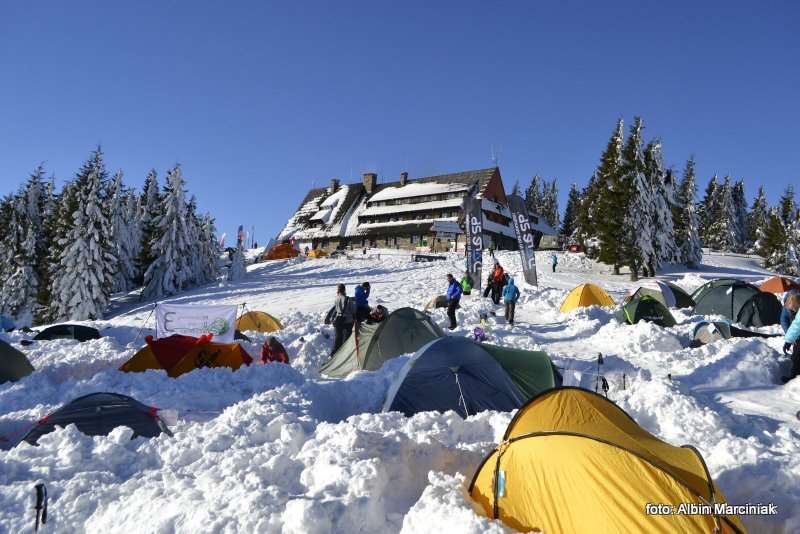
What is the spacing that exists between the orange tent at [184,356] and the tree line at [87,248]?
80.2 feet

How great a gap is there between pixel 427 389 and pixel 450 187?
46.4m

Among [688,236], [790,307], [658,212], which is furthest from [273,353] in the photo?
[688,236]

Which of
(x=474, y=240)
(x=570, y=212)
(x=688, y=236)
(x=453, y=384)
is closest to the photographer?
(x=453, y=384)

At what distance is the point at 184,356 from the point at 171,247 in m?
29.0

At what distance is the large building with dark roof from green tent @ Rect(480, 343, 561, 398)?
1545 inches

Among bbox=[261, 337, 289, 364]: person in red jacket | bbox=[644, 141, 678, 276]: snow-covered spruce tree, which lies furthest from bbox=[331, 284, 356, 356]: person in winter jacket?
bbox=[644, 141, 678, 276]: snow-covered spruce tree

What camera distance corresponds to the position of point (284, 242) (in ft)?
198

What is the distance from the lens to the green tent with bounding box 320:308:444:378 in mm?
10367

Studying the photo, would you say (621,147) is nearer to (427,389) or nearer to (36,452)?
(427,389)

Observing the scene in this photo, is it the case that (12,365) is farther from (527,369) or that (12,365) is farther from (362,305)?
(527,369)

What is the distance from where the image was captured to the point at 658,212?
35.0 meters

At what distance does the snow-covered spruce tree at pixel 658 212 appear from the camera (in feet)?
113

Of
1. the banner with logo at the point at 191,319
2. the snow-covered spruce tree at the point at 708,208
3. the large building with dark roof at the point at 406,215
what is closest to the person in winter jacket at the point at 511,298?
the banner with logo at the point at 191,319

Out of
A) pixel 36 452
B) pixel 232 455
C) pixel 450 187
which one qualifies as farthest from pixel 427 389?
pixel 450 187
